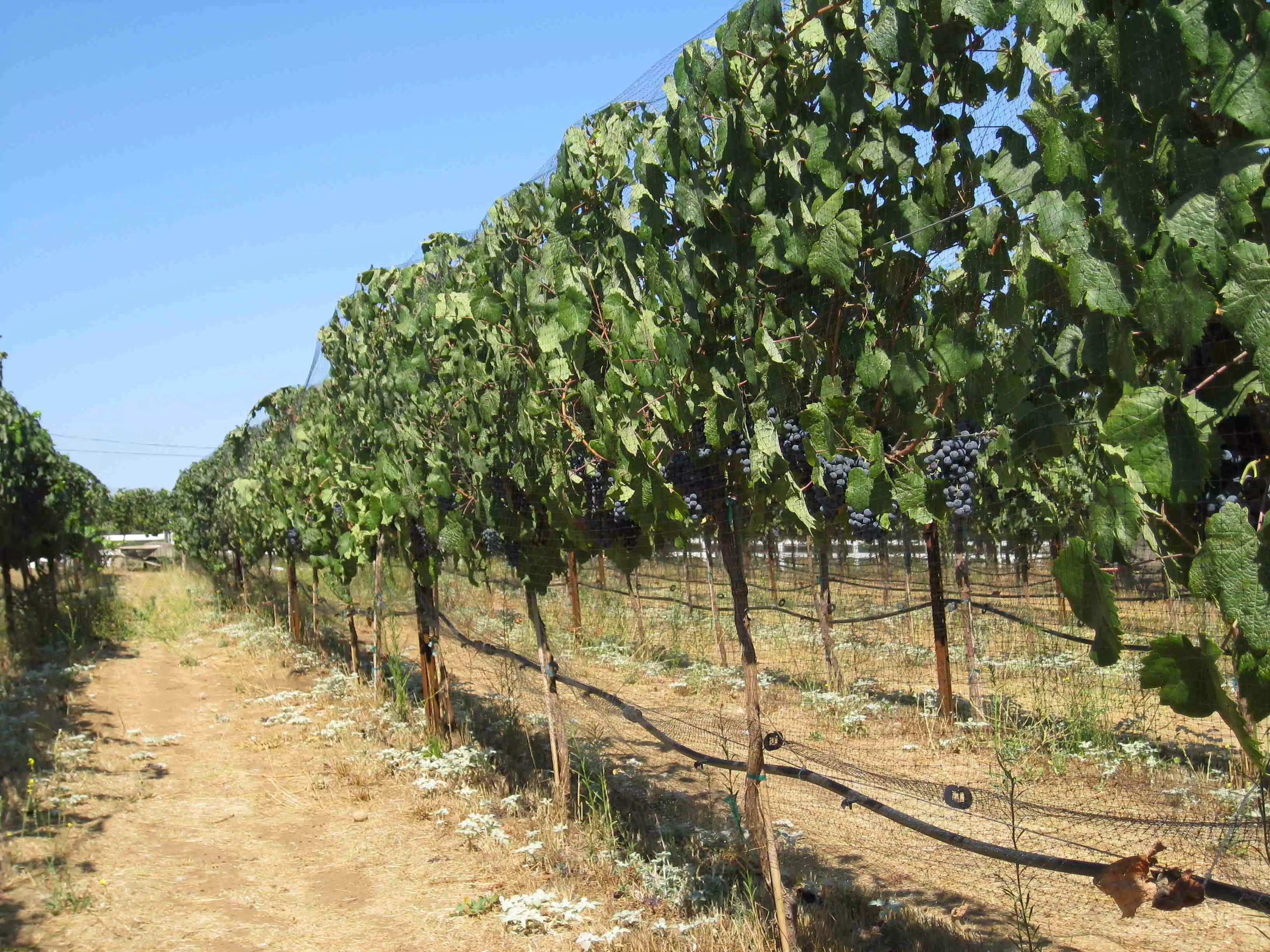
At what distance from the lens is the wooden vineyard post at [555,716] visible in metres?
5.27

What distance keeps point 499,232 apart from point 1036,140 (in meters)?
3.29

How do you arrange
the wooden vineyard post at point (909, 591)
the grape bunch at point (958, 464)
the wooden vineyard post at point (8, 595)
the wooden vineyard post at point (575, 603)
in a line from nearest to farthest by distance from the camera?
the grape bunch at point (958, 464) < the wooden vineyard post at point (909, 591) < the wooden vineyard post at point (575, 603) < the wooden vineyard post at point (8, 595)

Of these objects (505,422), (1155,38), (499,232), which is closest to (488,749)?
(505,422)

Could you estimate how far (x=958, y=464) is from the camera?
8.61 ft

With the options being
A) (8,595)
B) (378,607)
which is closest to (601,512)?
(378,607)

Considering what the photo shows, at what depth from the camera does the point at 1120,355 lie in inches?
58.8

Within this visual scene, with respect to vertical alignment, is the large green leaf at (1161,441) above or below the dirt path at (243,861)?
above

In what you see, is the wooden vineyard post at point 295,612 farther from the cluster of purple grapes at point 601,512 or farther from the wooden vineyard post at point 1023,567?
the cluster of purple grapes at point 601,512

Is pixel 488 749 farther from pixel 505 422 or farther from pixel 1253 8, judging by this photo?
pixel 1253 8

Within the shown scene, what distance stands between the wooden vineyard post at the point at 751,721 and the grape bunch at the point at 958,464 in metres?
0.92

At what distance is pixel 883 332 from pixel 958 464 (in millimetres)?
493

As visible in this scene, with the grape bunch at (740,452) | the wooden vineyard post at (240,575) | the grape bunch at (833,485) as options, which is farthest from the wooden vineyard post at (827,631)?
the wooden vineyard post at (240,575)

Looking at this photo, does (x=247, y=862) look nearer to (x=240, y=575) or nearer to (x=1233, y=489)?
(x=1233, y=489)

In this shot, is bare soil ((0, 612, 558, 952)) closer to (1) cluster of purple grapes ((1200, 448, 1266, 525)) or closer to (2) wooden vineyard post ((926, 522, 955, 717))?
(1) cluster of purple grapes ((1200, 448, 1266, 525))
